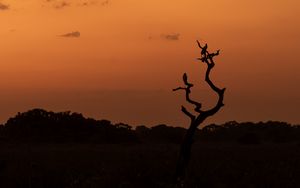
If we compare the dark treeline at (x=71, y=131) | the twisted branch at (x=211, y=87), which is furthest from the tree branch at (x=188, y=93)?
the dark treeline at (x=71, y=131)

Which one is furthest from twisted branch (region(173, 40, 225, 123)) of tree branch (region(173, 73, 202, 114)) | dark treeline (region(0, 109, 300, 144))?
dark treeline (region(0, 109, 300, 144))

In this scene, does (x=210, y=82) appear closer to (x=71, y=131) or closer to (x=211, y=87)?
(x=211, y=87)

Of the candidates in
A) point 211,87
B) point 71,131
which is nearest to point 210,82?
point 211,87

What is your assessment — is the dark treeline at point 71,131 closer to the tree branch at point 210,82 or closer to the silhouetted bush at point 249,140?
the silhouetted bush at point 249,140

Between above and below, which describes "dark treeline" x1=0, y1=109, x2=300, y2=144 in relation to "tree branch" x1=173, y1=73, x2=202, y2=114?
above

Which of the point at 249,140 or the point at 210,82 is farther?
the point at 249,140

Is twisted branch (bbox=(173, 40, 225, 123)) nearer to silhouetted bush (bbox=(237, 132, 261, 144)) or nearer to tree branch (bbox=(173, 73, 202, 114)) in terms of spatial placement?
tree branch (bbox=(173, 73, 202, 114))

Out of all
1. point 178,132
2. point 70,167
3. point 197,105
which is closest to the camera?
point 197,105

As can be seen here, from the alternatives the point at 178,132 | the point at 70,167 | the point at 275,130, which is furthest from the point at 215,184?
the point at 275,130

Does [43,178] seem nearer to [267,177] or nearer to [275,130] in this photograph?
[267,177]

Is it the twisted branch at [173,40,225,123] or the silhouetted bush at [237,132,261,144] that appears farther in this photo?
the silhouetted bush at [237,132,261,144]

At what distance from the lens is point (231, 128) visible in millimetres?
89188

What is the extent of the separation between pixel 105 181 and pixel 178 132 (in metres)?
56.7

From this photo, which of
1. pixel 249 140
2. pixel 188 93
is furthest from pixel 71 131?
pixel 188 93
